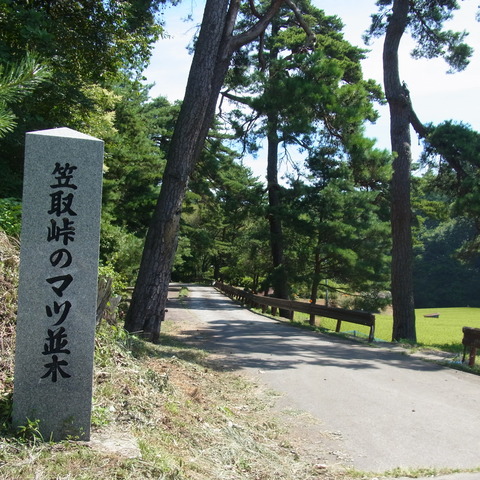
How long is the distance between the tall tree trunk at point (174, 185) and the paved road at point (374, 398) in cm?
184

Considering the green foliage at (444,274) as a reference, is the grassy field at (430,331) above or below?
below

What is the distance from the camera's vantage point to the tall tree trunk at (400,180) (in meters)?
17.0

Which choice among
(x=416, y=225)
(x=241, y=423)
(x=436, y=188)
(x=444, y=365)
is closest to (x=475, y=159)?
(x=436, y=188)

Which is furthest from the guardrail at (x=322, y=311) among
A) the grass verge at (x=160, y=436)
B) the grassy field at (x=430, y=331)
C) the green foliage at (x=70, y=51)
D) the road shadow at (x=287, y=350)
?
the green foliage at (x=70, y=51)

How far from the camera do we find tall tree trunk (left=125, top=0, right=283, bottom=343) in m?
10.2

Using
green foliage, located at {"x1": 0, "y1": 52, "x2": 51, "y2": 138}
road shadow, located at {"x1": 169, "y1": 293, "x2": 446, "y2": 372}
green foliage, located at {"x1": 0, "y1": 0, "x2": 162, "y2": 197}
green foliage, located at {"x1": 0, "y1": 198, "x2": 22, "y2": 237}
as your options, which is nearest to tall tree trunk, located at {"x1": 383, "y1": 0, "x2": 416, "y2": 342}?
road shadow, located at {"x1": 169, "y1": 293, "x2": 446, "y2": 372}

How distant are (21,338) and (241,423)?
2.70 meters

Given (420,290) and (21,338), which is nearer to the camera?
(21,338)

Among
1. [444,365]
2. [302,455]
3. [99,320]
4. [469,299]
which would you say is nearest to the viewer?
[302,455]

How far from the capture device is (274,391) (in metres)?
7.54

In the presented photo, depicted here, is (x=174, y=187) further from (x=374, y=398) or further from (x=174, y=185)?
(x=374, y=398)

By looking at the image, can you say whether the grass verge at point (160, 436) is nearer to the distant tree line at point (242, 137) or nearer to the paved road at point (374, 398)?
the paved road at point (374, 398)

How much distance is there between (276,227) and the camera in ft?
87.6

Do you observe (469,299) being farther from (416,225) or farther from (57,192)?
(57,192)
